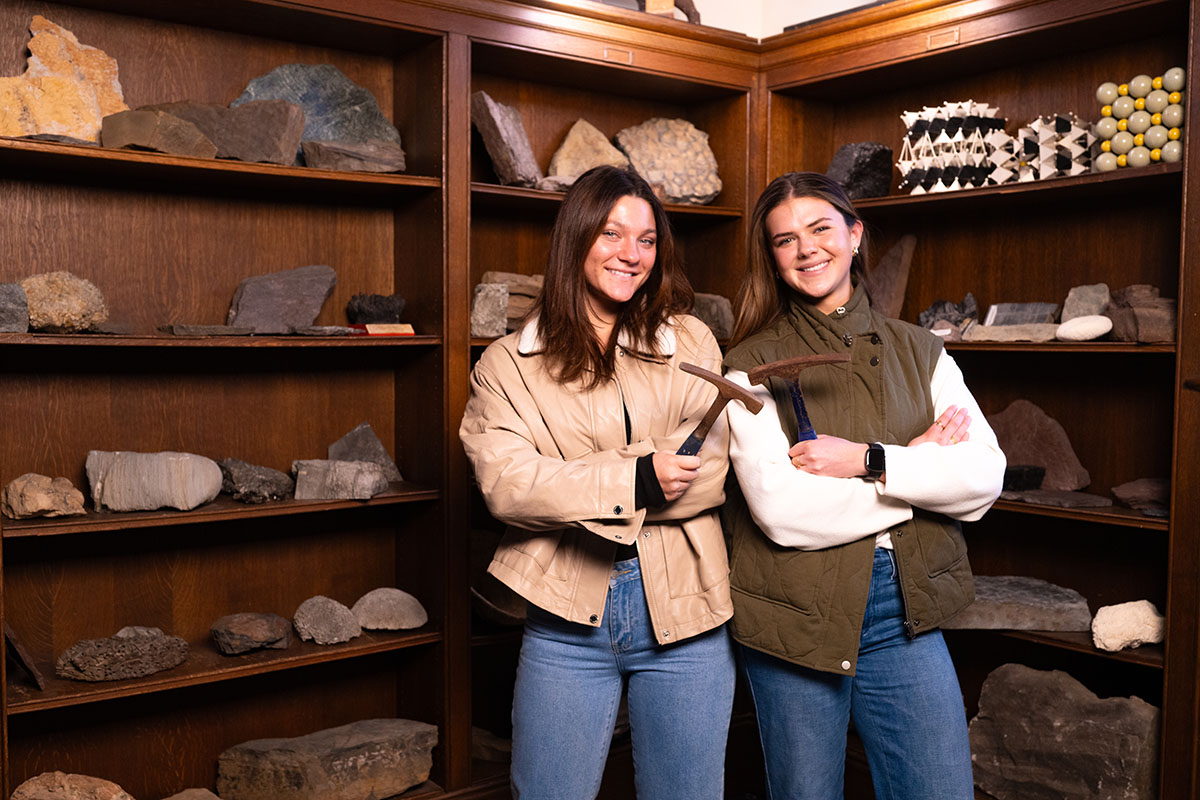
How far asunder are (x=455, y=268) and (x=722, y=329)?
2.92ft

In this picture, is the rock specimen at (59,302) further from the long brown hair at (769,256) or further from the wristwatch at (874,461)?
the wristwatch at (874,461)

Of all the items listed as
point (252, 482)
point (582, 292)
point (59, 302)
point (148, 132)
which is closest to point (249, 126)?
point (148, 132)

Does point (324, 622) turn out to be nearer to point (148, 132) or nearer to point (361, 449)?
point (361, 449)

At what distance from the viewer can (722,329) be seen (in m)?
3.24

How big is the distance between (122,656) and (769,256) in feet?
5.91

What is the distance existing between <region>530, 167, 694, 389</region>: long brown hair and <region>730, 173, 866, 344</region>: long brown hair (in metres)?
0.18

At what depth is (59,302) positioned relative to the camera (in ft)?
7.82

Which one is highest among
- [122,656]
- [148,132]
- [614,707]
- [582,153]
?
[582,153]

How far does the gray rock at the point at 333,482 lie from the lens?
9.03 feet

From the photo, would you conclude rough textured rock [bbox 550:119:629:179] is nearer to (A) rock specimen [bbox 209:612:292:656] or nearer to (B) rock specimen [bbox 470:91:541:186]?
(B) rock specimen [bbox 470:91:541:186]

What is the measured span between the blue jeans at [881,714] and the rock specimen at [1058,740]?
93 centimetres

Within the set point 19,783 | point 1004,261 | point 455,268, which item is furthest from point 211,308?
point 1004,261

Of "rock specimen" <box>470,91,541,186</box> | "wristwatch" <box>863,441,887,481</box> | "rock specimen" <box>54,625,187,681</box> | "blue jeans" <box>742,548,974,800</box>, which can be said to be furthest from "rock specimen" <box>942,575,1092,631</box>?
"rock specimen" <box>54,625,187,681</box>

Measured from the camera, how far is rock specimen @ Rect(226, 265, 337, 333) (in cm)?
275
